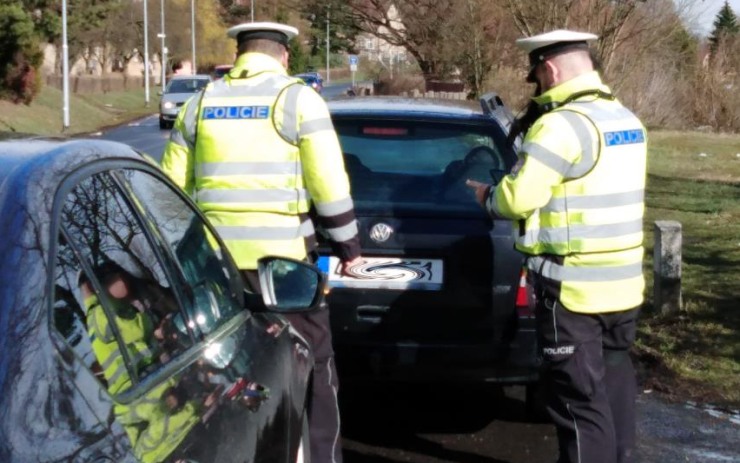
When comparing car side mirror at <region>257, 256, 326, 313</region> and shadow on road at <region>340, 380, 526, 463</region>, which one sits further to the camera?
shadow on road at <region>340, 380, 526, 463</region>

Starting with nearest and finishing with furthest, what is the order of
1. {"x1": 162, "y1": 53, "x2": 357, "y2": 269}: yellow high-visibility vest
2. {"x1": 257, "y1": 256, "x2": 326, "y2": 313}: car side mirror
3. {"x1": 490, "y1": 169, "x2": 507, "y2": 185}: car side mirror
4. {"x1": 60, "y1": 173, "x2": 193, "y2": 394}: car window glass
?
1. {"x1": 60, "y1": 173, "x2": 193, "y2": 394}: car window glass
2. {"x1": 257, "y1": 256, "x2": 326, "y2": 313}: car side mirror
3. {"x1": 162, "y1": 53, "x2": 357, "y2": 269}: yellow high-visibility vest
4. {"x1": 490, "y1": 169, "x2": 507, "y2": 185}: car side mirror

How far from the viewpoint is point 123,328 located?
265cm

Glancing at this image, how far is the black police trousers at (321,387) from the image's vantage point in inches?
190

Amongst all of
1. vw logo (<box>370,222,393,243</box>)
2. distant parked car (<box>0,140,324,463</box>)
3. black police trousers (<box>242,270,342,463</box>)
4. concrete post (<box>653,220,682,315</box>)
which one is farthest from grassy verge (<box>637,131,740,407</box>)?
distant parked car (<box>0,140,324,463</box>)

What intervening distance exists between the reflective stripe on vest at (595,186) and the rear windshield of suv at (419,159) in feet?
4.07

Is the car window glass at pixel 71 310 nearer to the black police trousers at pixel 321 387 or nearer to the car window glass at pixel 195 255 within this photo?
the car window glass at pixel 195 255

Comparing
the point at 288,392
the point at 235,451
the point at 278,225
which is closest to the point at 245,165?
the point at 278,225

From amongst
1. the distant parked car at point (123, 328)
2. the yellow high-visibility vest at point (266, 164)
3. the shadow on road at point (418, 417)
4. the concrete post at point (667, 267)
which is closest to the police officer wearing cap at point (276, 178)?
the yellow high-visibility vest at point (266, 164)

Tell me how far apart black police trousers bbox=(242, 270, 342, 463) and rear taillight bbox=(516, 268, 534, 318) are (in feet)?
3.78

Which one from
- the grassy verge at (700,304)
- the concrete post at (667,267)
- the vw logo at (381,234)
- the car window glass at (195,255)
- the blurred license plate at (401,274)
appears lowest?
the grassy verge at (700,304)

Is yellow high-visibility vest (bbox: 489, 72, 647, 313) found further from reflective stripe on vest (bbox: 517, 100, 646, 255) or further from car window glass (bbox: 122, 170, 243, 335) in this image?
car window glass (bbox: 122, 170, 243, 335)

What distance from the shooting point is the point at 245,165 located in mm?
4844

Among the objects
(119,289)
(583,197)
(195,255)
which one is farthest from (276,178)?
(119,289)

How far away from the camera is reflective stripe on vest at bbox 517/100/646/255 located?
462cm
